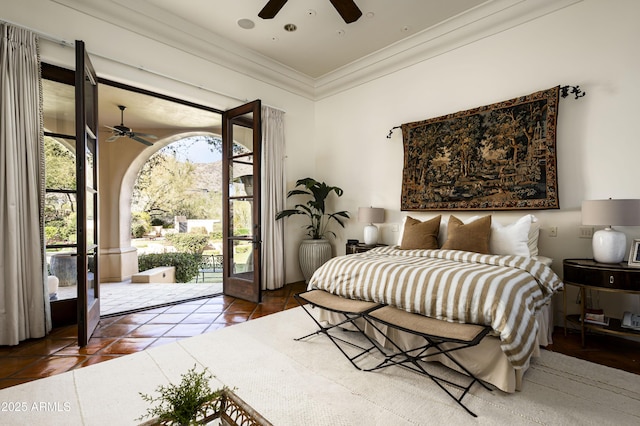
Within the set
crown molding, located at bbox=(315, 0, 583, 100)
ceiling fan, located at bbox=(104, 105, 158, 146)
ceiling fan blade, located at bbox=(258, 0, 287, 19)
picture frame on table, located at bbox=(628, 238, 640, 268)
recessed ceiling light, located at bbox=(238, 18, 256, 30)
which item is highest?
recessed ceiling light, located at bbox=(238, 18, 256, 30)

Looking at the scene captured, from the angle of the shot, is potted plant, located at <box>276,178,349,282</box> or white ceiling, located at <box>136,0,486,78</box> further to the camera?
potted plant, located at <box>276,178,349,282</box>

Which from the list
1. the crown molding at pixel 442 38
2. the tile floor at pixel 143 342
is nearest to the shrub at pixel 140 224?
the tile floor at pixel 143 342

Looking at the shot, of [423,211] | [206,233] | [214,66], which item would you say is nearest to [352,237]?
[423,211]

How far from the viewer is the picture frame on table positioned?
2.53m

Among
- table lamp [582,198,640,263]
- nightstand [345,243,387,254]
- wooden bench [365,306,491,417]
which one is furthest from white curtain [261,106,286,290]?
table lamp [582,198,640,263]

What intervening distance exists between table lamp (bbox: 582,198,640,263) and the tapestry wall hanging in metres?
0.47

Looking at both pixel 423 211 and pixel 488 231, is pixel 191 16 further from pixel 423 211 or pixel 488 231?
pixel 488 231

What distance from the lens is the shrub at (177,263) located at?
25.6 ft

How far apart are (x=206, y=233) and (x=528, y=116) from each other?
8656 millimetres

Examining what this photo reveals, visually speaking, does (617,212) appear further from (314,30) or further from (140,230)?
(140,230)

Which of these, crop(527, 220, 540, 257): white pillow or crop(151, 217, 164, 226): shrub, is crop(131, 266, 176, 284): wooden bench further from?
crop(527, 220, 540, 257): white pillow

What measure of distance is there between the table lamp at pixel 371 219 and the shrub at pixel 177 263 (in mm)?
5479

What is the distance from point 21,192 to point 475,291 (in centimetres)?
379

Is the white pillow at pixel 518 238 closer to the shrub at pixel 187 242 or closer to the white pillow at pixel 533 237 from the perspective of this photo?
the white pillow at pixel 533 237
